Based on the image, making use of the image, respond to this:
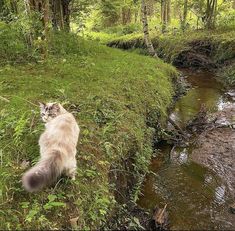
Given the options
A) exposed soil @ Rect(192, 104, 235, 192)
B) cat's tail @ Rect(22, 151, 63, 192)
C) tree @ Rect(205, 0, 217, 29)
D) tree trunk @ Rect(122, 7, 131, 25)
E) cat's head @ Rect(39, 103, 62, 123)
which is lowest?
tree trunk @ Rect(122, 7, 131, 25)

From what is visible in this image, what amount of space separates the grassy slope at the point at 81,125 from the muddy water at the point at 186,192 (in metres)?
0.47

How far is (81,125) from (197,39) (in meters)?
14.7

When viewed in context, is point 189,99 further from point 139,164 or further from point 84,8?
point 84,8

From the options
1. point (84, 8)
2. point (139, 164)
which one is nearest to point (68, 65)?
point (139, 164)

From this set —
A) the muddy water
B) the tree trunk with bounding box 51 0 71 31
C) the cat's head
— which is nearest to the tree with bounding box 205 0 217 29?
the tree trunk with bounding box 51 0 71 31

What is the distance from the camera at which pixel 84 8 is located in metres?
20.0

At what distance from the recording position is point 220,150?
317 inches

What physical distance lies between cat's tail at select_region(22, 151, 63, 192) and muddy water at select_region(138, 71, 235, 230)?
2478 mm

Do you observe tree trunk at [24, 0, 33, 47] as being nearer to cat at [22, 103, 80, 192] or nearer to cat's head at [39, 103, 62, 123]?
cat's head at [39, 103, 62, 123]

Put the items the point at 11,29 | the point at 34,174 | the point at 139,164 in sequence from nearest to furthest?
the point at 34,174 → the point at 139,164 → the point at 11,29

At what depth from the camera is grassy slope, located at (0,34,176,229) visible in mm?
4031

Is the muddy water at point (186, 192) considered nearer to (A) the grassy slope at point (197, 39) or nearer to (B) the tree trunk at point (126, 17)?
(A) the grassy slope at point (197, 39)

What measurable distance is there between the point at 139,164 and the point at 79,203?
2465 millimetres

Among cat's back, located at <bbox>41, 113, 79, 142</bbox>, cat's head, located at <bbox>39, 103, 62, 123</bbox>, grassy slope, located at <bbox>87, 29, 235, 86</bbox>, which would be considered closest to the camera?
cat's back, located at <bbox>41, 113, 79, 142</bbox>
